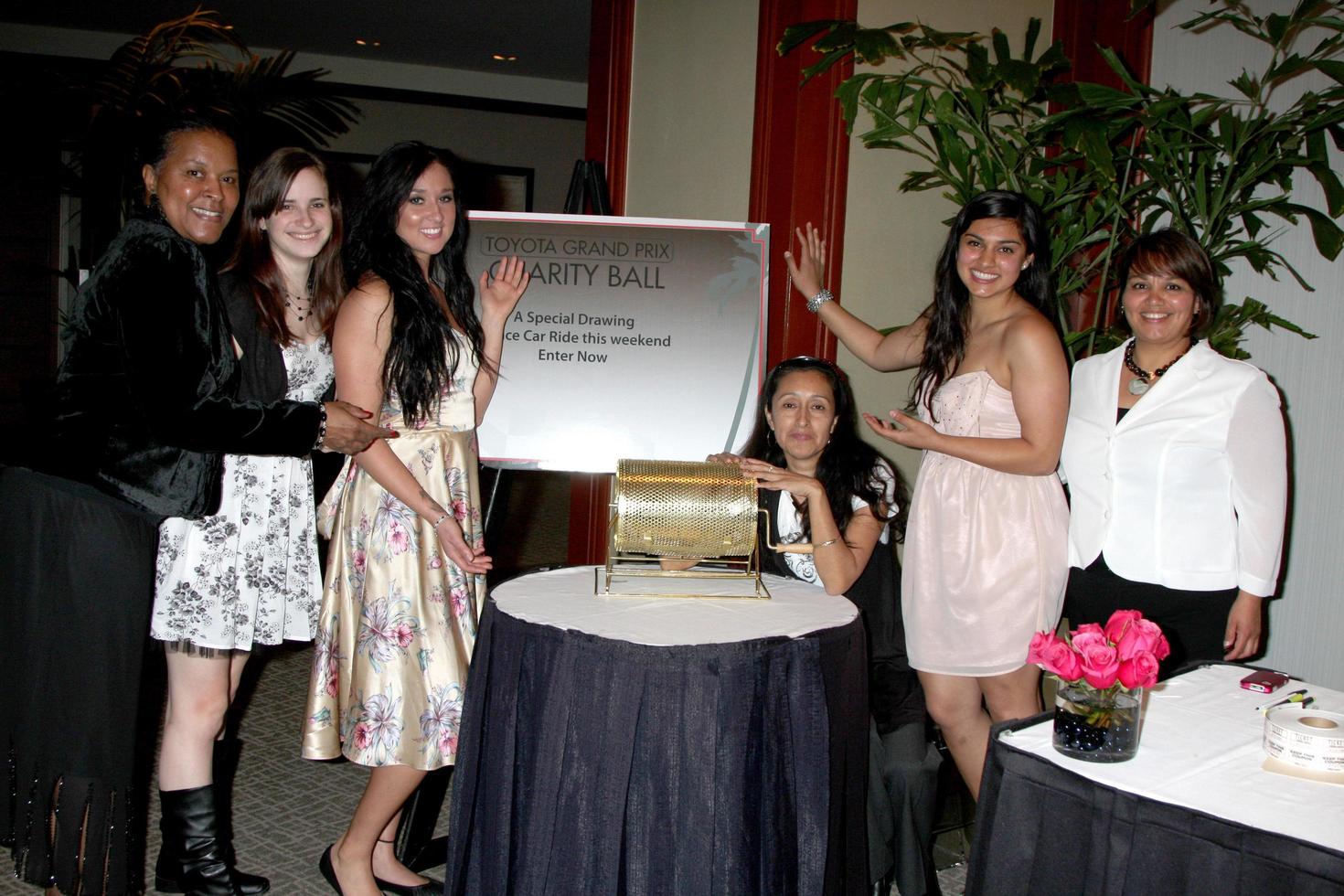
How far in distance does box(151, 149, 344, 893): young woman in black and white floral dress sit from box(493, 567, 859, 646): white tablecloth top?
520 millimetres

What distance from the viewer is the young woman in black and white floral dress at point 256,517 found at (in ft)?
6.46

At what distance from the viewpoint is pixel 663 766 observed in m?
1.52

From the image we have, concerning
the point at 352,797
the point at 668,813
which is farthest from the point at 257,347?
the point at 352,797

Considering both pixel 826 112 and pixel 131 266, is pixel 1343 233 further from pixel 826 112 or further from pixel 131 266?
pixel 131 266

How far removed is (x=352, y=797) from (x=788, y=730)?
5.29ft

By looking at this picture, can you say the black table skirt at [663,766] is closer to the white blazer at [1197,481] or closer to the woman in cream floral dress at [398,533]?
the woman in cream floral dress at [398,533]

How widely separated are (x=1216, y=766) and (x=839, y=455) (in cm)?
102

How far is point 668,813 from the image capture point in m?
1.53

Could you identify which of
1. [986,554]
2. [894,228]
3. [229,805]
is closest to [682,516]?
[986,554]

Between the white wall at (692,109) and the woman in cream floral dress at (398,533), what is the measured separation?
1.29 m

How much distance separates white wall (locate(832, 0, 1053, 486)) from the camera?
2906mm

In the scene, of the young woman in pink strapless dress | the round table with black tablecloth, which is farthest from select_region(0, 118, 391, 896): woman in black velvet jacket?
the young woman in pink strapless dress

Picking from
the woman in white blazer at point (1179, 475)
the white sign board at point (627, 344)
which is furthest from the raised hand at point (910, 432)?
the white sign board at point (627, 344)

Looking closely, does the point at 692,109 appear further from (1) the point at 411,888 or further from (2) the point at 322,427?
(1) the point at 411,888
